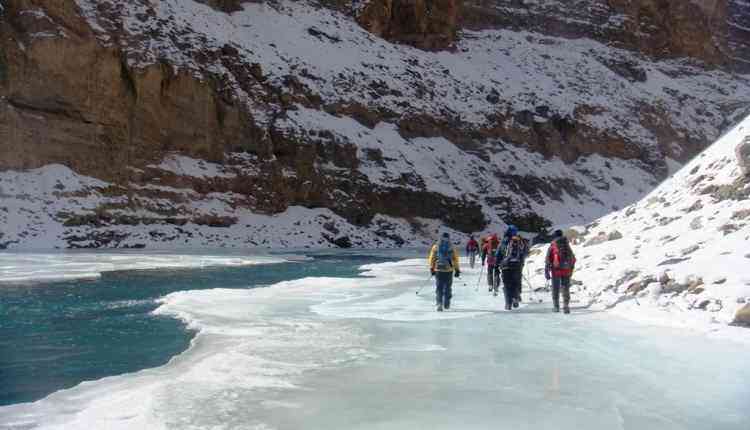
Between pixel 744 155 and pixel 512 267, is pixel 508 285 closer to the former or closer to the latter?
pixel 512 267

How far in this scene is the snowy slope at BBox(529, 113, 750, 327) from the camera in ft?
31.7

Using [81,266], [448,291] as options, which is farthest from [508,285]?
[81,266]

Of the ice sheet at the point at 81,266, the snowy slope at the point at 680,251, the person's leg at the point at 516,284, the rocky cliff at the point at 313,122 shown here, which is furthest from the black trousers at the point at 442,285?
the rocky cliff at the point at 313,122

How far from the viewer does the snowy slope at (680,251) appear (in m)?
9.66

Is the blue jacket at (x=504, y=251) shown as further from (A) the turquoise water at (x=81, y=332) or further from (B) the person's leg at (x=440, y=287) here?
(A) the turquoise water at (x=81, y=332)

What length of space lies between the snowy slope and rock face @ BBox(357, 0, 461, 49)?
46.3m

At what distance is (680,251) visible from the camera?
1200 centimetres

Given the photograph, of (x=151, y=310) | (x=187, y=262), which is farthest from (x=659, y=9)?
(x=151, y=310)

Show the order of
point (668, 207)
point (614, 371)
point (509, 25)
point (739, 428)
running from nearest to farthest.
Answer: point (739, 428)
point (614, 371)
point (668, 207)
point (509, 25)

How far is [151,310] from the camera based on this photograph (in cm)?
1209

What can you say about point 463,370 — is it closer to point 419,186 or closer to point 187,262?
point 187,262

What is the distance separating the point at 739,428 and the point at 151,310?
32.2 ft

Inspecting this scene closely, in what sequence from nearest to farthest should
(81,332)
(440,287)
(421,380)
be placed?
1. (421,380)
2. (81,332)
3. (440,287)

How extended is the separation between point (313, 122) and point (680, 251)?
1521 inches
